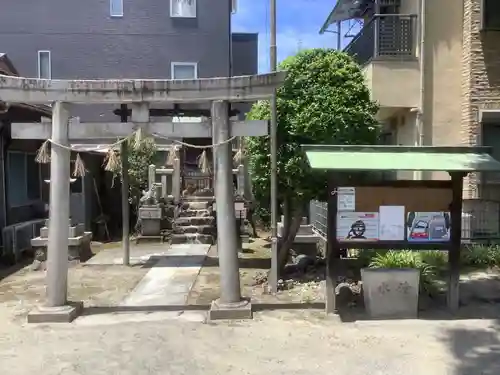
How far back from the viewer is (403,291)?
288 inches

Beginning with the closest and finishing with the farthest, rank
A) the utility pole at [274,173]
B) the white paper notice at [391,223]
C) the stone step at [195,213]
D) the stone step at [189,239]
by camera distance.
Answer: the white paper notice at [391,223]
the utility pole at [274,173]
the stone step at [189,239]
the stone step at [195,213]

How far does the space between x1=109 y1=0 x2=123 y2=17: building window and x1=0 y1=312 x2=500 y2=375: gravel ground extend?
1505cm

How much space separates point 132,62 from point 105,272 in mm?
10813

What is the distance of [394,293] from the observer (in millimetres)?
7316

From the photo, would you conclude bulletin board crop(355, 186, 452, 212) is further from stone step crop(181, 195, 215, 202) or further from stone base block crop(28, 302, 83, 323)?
stone step crop(181, 195, 215, 202)

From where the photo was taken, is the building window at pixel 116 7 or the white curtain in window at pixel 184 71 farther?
the white curtain in window at pixel 184 71

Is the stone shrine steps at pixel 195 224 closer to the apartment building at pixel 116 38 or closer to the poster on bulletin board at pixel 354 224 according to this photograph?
the apartment building at pixel 116 38

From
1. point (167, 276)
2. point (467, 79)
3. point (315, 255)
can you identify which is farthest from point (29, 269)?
point (467, 79)

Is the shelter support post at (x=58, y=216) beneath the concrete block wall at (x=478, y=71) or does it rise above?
beneath

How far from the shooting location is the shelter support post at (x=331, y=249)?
24.4ft

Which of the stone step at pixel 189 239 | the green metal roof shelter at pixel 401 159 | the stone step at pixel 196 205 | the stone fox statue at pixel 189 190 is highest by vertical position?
the green metal roof shelter at pixel 401 159

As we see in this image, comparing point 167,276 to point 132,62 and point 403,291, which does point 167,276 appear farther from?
point 132,62

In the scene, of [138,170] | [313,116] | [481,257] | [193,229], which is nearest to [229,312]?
[313,116]

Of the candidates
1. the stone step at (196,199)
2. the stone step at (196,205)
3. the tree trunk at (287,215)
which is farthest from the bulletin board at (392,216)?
the stone step at (196,199)
